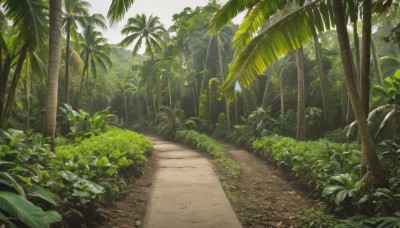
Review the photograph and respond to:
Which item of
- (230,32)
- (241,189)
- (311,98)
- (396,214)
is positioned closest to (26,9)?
(241,189)

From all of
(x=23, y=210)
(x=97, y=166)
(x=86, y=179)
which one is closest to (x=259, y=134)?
(x=97, y=166)

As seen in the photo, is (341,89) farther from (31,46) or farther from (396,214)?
(31,46)

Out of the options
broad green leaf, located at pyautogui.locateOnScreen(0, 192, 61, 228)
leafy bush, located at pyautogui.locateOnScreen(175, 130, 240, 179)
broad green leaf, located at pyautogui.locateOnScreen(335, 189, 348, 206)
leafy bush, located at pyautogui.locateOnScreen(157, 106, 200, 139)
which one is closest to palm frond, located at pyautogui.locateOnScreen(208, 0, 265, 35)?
broad green leaf, located at pyautogui.locateOnScreen(335, 189, 348, 206)

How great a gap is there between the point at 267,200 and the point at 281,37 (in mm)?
3056

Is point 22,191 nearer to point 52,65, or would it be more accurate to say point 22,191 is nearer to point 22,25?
point 52,65

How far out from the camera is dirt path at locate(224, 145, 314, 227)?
14.9 feet

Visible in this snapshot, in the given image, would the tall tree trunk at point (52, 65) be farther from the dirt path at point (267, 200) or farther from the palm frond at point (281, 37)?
the dirt path at point (267, 200)

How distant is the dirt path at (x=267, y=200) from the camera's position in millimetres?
4541

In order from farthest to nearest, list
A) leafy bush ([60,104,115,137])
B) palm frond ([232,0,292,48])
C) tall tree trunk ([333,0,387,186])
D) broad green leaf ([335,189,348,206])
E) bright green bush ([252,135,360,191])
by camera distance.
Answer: leafy bush ([60,104,115,137]), bright green bush ([252,135,360,191]), palm frond ([232,0,292,48]), broad green leaf ([335,189,348,206]), tall tree trunk ([333,0,387,186])

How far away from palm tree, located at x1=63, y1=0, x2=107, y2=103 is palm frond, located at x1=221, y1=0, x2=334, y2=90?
1439cm

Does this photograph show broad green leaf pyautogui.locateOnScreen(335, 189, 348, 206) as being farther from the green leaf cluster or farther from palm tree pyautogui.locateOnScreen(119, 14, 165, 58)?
palm tree pyautogui.locateOnScreen(119, 14, 165, 58)

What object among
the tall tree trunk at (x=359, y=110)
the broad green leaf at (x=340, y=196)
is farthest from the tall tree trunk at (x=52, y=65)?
the broad green leaf at (x=340, y=196)

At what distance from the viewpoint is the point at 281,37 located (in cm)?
465

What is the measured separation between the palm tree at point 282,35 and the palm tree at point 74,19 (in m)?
14.1
